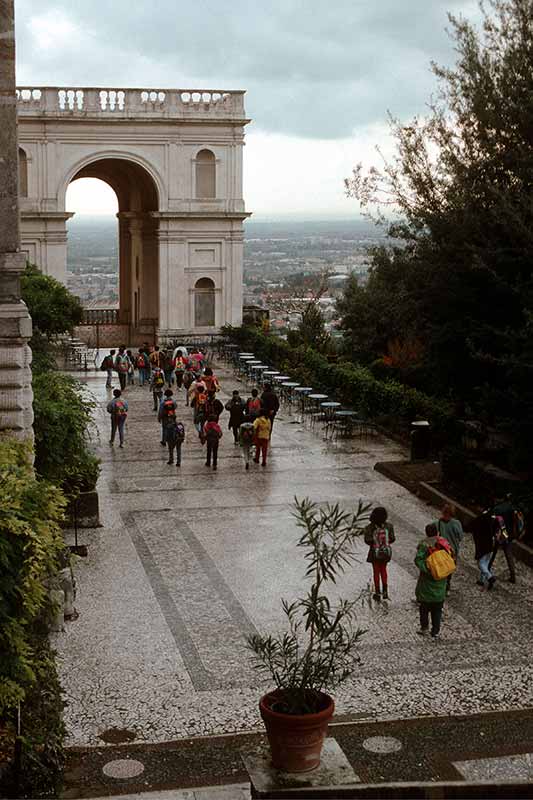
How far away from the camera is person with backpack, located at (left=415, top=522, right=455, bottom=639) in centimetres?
1373

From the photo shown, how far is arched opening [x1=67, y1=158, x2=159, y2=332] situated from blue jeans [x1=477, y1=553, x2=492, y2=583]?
108ft

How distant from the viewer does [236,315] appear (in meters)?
48.7

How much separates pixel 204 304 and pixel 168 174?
210 inches

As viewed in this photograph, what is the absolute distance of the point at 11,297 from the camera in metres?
14.6

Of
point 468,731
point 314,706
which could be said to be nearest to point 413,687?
point 468,731

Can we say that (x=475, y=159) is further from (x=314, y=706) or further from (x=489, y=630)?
(x=314, y=706)

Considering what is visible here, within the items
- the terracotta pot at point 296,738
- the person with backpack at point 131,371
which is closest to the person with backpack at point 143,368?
the person with backpack at point 131,371

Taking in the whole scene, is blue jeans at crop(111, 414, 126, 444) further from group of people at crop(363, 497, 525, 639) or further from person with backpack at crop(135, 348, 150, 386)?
group of people at crop(363, 497, 525, 639)

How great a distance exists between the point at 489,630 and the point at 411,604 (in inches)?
50.0

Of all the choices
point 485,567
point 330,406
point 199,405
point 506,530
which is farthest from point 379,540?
point 330,406

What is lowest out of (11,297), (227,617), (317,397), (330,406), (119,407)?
(227,617)

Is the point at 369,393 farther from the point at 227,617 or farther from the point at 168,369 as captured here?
the point at 227,617

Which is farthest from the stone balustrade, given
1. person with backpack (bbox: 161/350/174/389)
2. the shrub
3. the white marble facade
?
the shrub

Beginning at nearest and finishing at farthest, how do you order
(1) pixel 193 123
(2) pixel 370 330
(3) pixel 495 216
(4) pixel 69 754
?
(4) pixel 69 754 < (3) pixel 495 216 < (2) pixel 370 330 < (1) pixel 193 123
